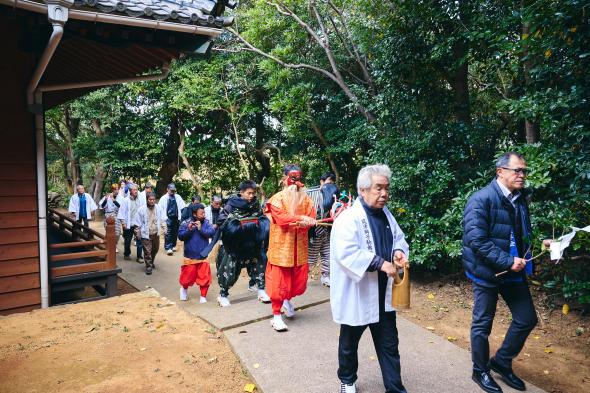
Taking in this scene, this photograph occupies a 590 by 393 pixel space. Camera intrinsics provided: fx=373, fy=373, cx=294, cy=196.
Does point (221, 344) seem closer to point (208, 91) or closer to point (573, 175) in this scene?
point (573, 175)

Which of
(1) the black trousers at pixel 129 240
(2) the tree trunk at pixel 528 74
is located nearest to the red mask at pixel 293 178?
(2) the tree trunk at pixel 528 74

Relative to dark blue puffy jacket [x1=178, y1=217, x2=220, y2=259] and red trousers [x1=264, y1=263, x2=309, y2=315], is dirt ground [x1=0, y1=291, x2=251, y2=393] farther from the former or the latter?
dark blue puffy jacket [x1=178, y1=217, x2=220, y2=259]

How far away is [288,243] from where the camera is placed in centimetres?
453

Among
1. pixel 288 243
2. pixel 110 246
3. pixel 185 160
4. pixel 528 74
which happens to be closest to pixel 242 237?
pixel 288 243

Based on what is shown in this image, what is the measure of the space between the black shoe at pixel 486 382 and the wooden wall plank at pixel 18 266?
5882 millimetres

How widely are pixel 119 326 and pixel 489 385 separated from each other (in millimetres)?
4206

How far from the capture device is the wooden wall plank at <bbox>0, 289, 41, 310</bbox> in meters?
5.29

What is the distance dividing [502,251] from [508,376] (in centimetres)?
120

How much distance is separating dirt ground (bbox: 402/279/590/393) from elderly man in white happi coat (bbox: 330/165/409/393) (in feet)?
6.53

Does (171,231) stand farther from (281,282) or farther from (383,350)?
(383,350)

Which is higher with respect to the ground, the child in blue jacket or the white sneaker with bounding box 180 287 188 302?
Answer: the child in blue jacket

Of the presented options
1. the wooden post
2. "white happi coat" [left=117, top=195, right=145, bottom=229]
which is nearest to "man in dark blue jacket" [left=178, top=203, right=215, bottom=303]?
the wooden post

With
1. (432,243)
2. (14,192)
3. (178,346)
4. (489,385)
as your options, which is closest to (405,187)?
(432,243)

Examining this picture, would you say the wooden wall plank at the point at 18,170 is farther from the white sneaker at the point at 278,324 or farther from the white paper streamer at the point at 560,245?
the white paper streamer at the point at 560,245
